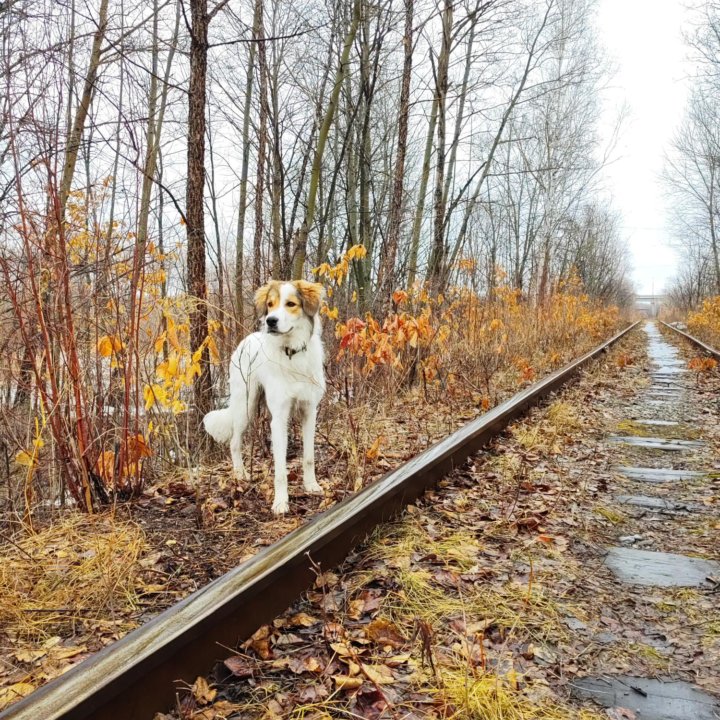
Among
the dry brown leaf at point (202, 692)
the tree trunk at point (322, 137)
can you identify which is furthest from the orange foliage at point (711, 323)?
the dry brown leaf at point (202, 692)

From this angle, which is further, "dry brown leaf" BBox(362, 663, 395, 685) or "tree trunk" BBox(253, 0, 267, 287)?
"tree trunk" BBox(253, 0, 267, 287)

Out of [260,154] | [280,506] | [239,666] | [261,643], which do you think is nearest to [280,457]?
[280,506]

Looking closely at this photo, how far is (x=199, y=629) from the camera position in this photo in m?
1.68

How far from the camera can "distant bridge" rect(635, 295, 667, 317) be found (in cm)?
9519

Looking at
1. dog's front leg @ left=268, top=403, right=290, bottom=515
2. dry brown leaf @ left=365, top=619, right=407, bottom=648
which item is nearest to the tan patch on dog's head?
dog's front leg @ left=268, top=403, right=290, bottom=515

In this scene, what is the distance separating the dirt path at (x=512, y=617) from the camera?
169 cm

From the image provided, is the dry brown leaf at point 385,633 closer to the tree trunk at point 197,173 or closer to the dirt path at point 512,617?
the dirt path at point 512,617

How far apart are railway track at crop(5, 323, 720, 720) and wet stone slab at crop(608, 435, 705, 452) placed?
3371mm

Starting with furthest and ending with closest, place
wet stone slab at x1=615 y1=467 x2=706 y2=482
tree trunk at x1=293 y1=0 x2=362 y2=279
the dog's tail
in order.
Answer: tree trunk at x1=293 y1=0 x2=362 y2=279, wet stone slab at x1=615 y1=467 x2=706 y2=482, the dog's tail

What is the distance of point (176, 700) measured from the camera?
1.56 metres

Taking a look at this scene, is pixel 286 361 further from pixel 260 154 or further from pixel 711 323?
pixel 711 323

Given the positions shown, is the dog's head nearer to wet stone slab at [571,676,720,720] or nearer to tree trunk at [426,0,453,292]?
wet stone slab at [571,676,720,720]

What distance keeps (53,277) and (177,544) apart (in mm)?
1652

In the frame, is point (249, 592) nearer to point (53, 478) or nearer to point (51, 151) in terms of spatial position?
point (53, 478)
